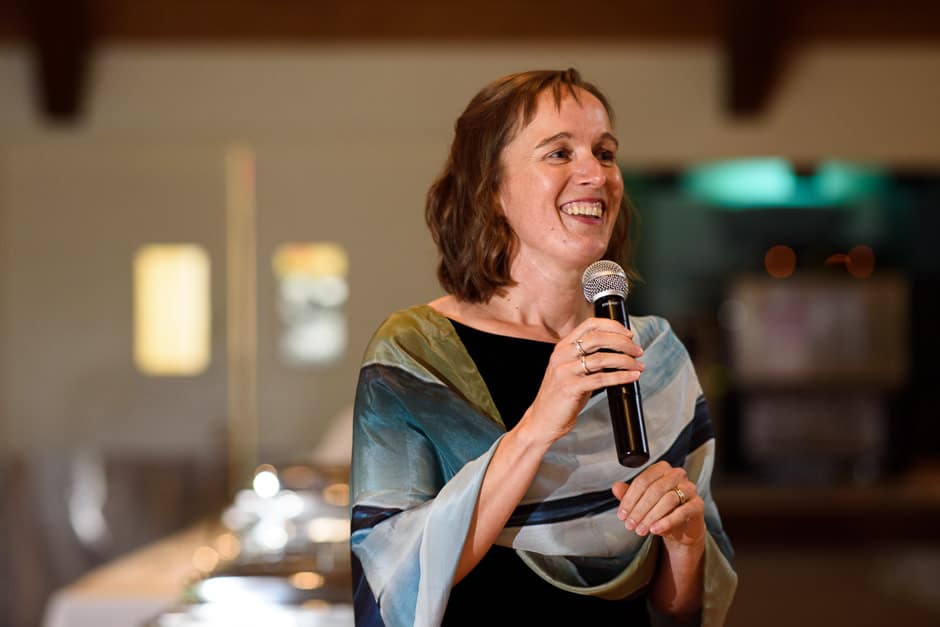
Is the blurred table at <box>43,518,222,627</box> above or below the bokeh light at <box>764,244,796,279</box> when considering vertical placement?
below

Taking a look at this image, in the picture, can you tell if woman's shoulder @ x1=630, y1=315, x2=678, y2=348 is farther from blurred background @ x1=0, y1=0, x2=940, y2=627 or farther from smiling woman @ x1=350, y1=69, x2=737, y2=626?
blurred background @ x1=0, y1=0, x2=940, y2=627

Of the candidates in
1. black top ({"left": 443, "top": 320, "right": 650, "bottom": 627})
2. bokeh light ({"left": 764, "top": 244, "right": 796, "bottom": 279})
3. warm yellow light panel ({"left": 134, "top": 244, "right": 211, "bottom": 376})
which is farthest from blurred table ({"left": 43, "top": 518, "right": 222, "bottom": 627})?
bokeh light ({"left": 764, "top": 244, "right": 796, "bottom": 279})

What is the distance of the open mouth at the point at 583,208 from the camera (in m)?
0.97

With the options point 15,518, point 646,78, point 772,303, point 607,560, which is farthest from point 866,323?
point 607,560

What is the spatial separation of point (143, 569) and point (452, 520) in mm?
1784

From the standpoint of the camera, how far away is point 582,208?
97 cm

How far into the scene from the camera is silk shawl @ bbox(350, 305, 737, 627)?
Result: 0.93 meters

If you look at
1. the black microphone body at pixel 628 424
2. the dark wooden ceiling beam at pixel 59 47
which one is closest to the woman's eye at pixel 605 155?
the black microphone body at pixel 628 424

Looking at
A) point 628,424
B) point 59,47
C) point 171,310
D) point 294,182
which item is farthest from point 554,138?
point 59,47

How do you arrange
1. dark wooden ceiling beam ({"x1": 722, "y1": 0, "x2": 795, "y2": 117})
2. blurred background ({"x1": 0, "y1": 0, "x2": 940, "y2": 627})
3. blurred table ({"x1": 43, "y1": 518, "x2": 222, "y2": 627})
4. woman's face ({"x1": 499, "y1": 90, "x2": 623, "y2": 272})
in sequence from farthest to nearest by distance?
blurred background ({"x1": 0, "y1": 0, "x2": 940, "y2": 627})
dark wooden ceiling beam ({"x1": 722, "y1": 0, "x2": 795, "y2": 117})
blurred table ({"x1": 43, "y1": 518, "x2": 222, "y2": 627})
woman's face ({"x1": 499, "y1": 90, "x2": 623, "y2": 272})

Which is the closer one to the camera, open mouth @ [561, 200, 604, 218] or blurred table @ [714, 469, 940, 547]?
open mouth @ [561, 200, 604, 218]

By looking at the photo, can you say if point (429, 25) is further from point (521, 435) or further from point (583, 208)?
point (521, 435)

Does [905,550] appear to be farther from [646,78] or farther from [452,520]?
[452,520]

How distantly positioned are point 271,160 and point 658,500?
4182 mm
